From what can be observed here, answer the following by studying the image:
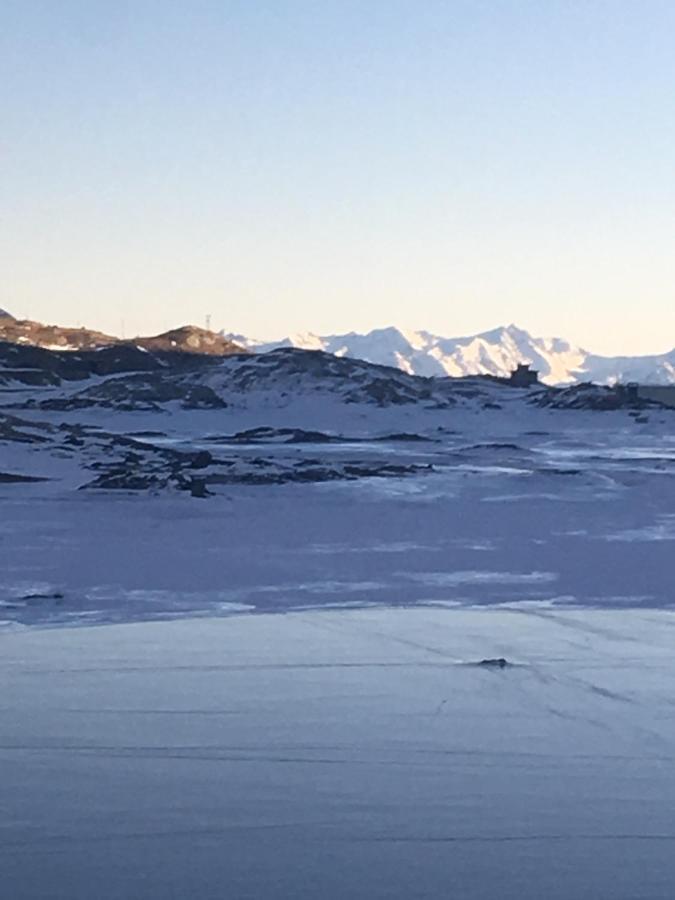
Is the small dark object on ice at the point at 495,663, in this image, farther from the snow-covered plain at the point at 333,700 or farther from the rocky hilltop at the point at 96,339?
the rocky hilltop at the point at 96,339

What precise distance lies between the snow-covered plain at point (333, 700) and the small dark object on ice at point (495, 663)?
0.17ft

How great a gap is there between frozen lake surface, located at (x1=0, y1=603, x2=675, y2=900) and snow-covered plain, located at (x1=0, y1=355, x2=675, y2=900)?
0.6 inches

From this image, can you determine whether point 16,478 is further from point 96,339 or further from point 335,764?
point 96,339

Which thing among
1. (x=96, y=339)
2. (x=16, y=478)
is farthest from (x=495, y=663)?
(x=96, y=339)

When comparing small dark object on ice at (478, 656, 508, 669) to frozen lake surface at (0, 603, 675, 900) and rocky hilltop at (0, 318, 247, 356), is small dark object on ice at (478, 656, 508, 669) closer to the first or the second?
frozen lake surface at (0, 603, 675, 900)

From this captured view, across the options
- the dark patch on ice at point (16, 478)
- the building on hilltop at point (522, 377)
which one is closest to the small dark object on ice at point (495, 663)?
the dark patch on ice at point (16, 478)

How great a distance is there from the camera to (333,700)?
6027mm

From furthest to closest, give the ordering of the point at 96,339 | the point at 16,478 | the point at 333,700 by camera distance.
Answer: the point at 96,339, the point at 16,478, the point at 333,700

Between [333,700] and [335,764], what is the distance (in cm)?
103

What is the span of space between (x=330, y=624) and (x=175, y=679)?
5.82 feet

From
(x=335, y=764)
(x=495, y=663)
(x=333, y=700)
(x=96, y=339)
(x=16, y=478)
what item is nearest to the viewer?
(x=335, y=764)

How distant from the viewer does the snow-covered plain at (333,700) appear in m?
4.00

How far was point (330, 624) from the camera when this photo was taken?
8.09 meters

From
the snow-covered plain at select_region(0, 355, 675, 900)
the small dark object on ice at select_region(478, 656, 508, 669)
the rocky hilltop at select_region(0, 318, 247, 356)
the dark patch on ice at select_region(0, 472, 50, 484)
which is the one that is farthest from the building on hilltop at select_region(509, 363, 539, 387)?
the small dark object on ice at select_region(478, 656, 508, 669)
